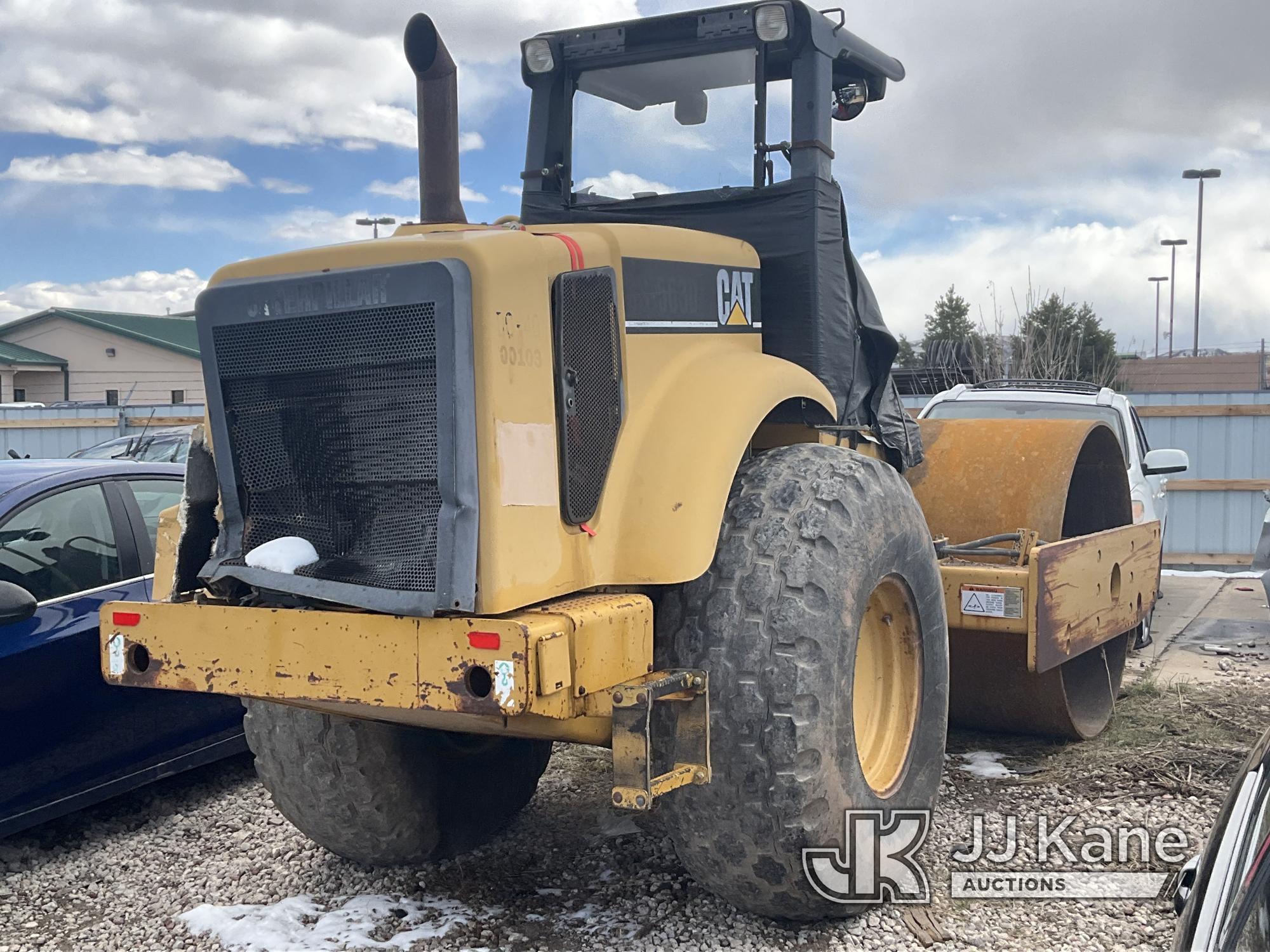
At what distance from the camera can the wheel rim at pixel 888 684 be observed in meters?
4.21

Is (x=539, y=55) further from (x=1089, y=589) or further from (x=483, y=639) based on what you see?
(x=1089, y=589)

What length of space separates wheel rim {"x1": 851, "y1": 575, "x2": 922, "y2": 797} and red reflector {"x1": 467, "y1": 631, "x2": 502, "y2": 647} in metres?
1.50

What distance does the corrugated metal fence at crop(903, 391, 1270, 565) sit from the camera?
13.8m

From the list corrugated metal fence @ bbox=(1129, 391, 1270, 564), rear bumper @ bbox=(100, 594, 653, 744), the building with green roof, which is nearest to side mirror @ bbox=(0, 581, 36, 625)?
rear bumper @ bbox=(100, 594, 653, 744)

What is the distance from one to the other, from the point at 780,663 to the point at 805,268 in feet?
5.52

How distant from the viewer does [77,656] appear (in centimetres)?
490

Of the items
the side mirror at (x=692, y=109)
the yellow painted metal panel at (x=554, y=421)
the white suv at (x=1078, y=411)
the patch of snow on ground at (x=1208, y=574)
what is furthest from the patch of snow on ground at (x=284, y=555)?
the patch of snow on ground at (x=1208, y=574)

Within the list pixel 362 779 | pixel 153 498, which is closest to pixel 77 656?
pixel 153 498

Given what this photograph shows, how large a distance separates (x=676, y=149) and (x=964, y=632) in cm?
261

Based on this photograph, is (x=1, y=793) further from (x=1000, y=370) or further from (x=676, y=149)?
(x=1000, y=370)

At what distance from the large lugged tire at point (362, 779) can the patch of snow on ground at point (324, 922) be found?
22 centimetres

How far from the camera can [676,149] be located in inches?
192

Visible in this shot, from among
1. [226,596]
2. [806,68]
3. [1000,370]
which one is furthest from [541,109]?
[1000,370]

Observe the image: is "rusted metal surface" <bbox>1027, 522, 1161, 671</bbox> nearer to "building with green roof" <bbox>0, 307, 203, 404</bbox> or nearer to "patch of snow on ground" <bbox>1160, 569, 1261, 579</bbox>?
"patch of snow on ground" <bbox>1160, 569, 1261, 579</bbox>
